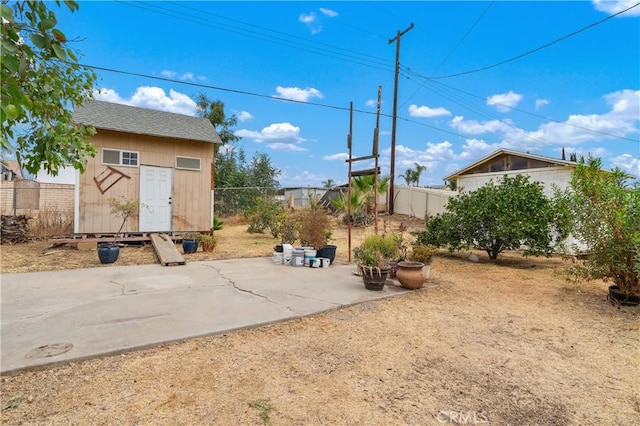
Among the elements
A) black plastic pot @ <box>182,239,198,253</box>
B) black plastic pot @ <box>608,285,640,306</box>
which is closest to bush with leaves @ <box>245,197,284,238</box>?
black plastic pot @ <box>182,239,198,253</box>

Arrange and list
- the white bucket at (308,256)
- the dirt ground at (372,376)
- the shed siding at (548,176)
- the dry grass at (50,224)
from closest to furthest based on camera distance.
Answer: the dirt ground at (372,376) < the white bucket at (308,256) < the dry grass at (50,224) < the shed siding at (548,176)

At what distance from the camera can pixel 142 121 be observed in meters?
9.41

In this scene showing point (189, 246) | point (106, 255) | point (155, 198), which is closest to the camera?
point (106, 255)

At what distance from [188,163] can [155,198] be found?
4.44ft

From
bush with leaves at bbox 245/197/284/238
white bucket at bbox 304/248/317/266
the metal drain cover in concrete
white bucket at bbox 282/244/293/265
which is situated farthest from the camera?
bush with leaves at bbox 245/197/284/238

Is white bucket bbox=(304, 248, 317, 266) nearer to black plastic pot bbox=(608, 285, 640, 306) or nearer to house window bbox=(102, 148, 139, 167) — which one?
black plastic pot bbox=(608, 285, 640, 306)

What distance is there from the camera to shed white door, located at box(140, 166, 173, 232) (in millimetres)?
9219

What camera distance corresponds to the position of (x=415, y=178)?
4469 centimetres

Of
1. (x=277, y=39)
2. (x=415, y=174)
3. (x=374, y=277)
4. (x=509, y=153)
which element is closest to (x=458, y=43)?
(x=509, y=153)

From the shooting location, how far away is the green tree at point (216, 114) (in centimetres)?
1909

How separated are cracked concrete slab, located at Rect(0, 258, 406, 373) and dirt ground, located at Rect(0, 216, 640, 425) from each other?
0.24 m

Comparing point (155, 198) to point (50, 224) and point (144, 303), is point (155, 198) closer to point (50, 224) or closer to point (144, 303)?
point (50, 224)

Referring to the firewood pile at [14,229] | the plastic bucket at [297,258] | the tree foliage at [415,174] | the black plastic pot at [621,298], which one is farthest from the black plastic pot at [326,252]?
the tree foliage at [415,174]

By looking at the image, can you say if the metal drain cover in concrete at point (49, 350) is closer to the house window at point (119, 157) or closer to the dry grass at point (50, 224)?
the house window at point (119, 157)
